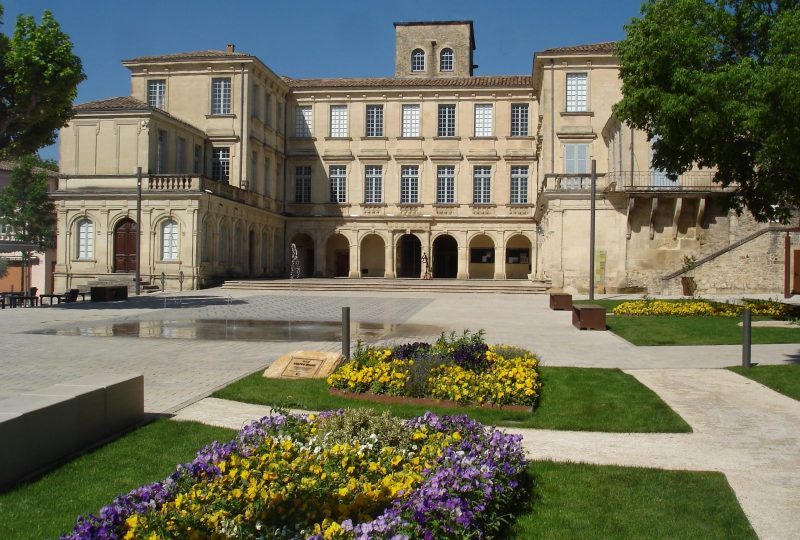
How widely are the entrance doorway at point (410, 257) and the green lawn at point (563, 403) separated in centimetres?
3992

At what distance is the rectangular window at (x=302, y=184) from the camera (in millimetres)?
47438

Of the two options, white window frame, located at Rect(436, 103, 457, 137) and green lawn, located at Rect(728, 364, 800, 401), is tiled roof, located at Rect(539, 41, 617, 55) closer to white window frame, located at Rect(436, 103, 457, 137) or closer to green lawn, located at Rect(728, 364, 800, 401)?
white window frame, located at Rect(436, 103, 457, 137)

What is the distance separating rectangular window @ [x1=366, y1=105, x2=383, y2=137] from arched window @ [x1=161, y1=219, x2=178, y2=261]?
56.4 feet

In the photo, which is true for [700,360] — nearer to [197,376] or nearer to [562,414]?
[562,414]

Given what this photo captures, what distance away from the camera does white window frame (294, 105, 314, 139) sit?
47219 mm

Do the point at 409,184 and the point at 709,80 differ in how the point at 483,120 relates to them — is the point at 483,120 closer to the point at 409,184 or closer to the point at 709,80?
the point at 409,184

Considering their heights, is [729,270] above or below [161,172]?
below

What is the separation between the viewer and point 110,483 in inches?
215

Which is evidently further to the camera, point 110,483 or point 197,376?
point 197,376

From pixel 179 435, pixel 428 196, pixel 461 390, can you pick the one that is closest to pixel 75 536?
pixel 179 435

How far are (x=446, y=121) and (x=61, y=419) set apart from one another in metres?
42.6

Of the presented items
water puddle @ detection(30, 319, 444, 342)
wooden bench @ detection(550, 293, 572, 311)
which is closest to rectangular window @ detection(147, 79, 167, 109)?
water puddle @ detection(30, 319, 444, 342)

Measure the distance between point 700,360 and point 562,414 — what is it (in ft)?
18.5

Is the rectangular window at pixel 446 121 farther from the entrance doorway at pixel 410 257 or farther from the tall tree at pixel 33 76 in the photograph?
the tall tree at pixel 33 76
